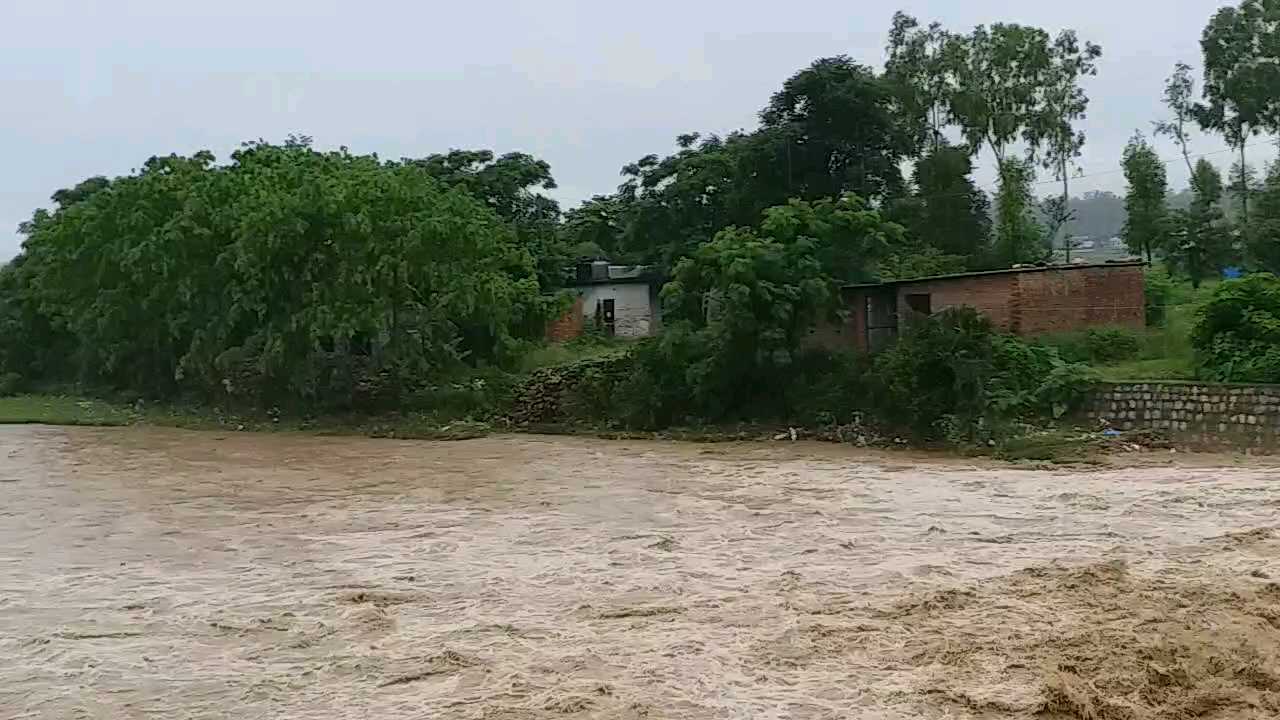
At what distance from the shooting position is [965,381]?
20.8 metres

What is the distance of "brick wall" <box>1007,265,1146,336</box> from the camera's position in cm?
2320

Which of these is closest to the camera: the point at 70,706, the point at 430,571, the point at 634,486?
the point at 70,706

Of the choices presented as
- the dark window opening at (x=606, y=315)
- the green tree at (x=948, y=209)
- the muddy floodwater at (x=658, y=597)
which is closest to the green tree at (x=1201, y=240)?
the green tree at (x=948, y=209)

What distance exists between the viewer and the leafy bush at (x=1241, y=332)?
61.7 feet

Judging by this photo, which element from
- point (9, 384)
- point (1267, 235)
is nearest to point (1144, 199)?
point (1267, 235)

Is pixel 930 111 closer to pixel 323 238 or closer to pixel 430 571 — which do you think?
pixel 323 238

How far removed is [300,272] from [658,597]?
18.0 metres

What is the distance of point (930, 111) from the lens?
37.1 m

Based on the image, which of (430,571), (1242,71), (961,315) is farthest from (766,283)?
(1242,71)

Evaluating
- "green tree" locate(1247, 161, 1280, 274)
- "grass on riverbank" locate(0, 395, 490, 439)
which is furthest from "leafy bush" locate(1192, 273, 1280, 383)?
"grass on riverbank" locate(0, 395, 490, 439)

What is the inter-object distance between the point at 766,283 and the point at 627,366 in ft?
13.6

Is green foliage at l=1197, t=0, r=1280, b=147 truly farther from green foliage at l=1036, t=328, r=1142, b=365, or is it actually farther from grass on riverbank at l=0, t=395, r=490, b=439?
grass on riverbank at l=0, t=395, r=490, b=439

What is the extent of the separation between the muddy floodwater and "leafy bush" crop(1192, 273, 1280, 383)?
9.43ft

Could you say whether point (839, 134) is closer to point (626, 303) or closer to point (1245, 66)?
point (626, 303)
